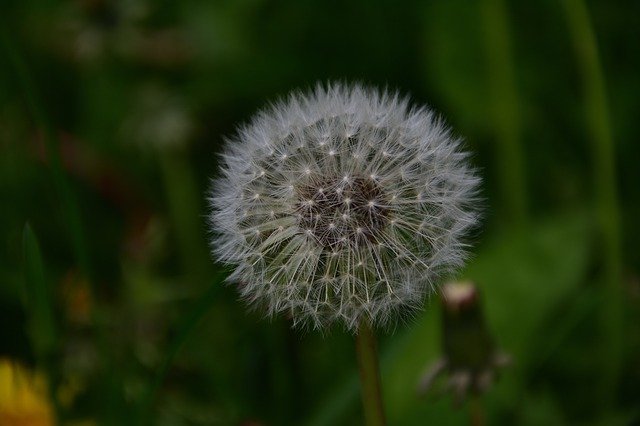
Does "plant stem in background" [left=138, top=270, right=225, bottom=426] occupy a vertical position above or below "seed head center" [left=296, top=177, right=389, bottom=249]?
below

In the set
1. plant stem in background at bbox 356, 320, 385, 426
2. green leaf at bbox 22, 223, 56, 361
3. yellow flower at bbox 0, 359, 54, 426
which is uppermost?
green leaf at bbox 22, 223, 56, 361

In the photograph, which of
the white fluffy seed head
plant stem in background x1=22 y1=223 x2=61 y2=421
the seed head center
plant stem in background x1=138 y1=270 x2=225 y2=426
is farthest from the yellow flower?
the seed head center

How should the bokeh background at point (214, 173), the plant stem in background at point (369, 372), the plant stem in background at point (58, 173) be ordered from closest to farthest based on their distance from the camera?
the plant stem in background at point (369, 372), the plant stem in background at point (58, 173), the bokeh background at point (214, 173)

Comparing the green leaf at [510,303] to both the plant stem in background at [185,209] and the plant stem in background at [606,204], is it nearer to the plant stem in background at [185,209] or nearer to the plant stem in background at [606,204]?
the plant stem in background at [606,204]

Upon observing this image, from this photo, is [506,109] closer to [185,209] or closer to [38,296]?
[185,209]

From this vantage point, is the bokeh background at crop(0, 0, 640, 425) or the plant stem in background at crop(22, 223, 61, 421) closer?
the plant stem in background at crop(22, 223, 61, 421)

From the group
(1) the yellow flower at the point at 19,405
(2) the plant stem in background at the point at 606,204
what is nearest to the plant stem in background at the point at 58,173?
(1) the yellow flower at the point at 19,405

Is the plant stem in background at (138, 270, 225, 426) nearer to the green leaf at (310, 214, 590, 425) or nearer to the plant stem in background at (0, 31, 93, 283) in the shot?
the plant stem in background at (0, 31, 93, 283)
